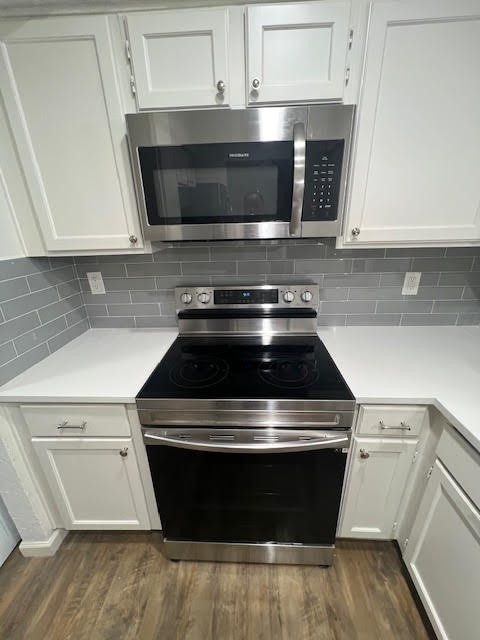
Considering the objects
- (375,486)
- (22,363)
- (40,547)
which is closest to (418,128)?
(375,486)

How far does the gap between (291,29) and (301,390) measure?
126 centimetres

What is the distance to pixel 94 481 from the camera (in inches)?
48.3

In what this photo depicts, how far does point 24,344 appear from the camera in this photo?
1212 mm

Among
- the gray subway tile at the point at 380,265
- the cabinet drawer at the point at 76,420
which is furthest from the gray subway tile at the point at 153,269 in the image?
the gray subway tile at the point at 380,265

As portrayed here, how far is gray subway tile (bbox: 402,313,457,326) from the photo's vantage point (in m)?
1.52

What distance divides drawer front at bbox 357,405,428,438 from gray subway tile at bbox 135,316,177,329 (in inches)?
43.8

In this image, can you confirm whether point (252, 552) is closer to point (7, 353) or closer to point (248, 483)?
point (248, 483)

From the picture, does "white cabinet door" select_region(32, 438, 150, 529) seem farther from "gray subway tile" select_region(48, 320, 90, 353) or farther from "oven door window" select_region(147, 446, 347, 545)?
"gray subway tile" select_region(48, 320, 90, 353)

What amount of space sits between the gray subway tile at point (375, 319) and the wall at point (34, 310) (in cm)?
159

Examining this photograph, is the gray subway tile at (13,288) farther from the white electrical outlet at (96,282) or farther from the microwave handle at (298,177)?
the microwave handle at (298,177)

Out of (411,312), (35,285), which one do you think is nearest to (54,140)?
(35,285)

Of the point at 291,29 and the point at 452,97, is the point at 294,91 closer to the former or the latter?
the point at 291,29

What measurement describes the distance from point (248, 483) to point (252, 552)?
0.45 m

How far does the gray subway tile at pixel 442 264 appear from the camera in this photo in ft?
4.66
